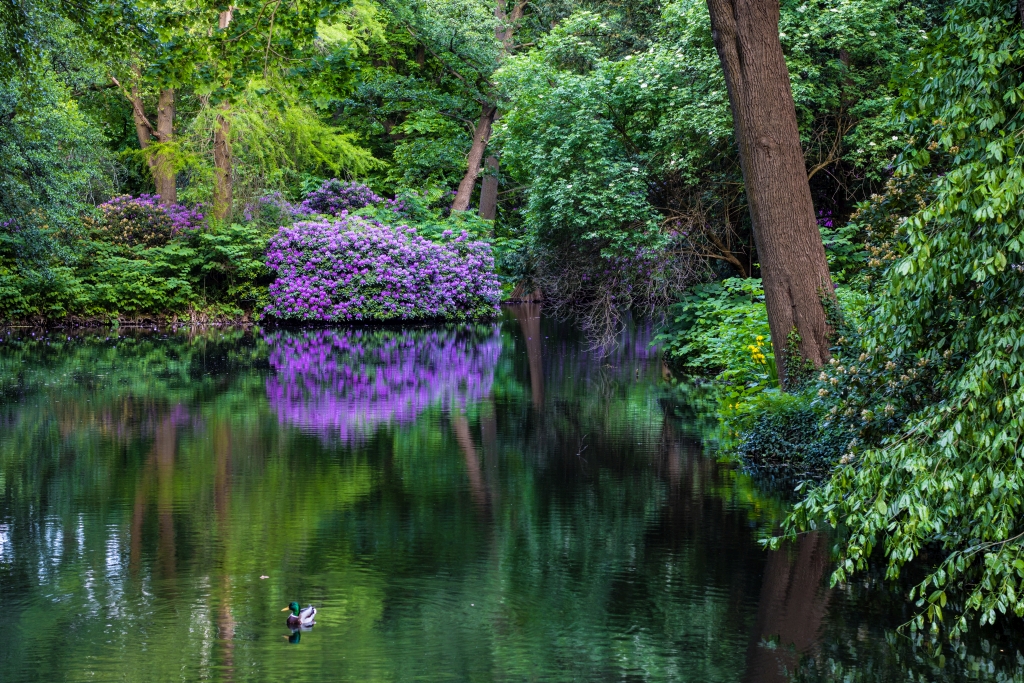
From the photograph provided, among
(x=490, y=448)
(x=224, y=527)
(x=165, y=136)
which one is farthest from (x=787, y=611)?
(x=165, y=136)

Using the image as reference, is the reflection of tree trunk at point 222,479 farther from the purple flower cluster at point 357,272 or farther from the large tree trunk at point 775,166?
the purple flower cluster at point 357,272

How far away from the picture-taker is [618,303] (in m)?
18.5

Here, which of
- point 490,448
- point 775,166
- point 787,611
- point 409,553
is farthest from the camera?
point 490,448

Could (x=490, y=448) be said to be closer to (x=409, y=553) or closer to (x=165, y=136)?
(x=409, y=553)

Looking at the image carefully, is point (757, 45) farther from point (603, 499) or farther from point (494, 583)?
point (494, 583)

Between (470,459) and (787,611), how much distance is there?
15.3 ft

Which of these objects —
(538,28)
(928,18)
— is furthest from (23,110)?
(538,28)

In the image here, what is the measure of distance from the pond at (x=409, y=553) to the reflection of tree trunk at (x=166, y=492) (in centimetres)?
3

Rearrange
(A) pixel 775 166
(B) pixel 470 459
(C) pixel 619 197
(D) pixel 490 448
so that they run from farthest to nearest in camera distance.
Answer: (C) pixel 619 197 < (D) pixel 490 448 < (B) pixel 470 459 < (A) pixel 775 166

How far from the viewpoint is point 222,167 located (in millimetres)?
27812

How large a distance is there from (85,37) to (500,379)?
294 inches

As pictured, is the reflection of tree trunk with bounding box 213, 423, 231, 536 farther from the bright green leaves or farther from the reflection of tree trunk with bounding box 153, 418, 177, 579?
the bright green leaves

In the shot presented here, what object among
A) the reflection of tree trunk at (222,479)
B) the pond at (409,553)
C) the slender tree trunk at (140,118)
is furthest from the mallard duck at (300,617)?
the slender tree trunk at (140,118)

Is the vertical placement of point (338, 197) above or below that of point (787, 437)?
Result: above
